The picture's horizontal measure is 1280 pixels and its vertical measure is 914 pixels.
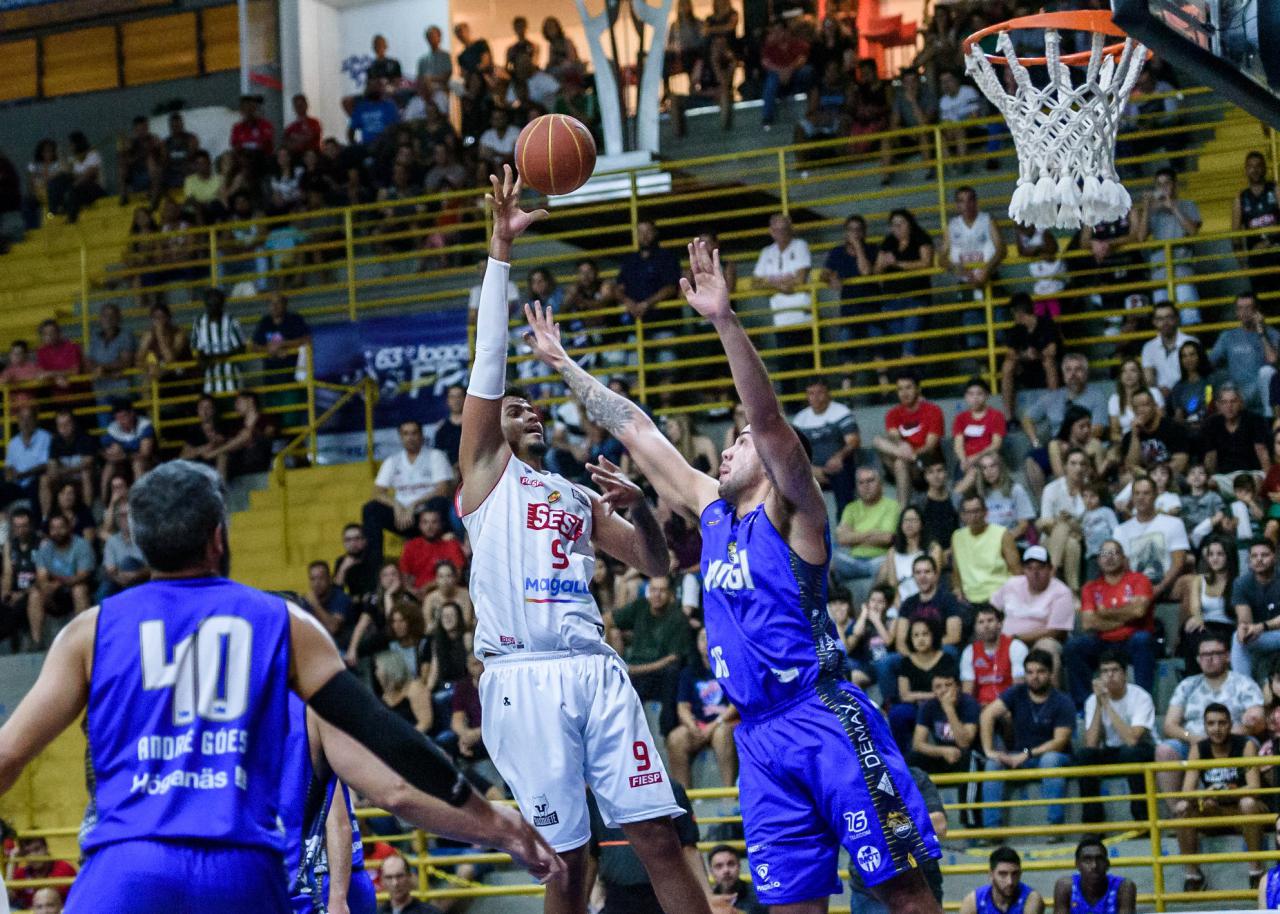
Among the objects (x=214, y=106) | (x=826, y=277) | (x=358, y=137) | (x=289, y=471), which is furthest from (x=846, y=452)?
(x=214, y=106)

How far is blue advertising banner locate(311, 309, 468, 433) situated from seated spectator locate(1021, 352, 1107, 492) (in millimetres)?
5878

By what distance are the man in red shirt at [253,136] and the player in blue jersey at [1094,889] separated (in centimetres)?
1488

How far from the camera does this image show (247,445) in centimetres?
1772

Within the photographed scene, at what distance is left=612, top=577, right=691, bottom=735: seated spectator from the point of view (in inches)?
501

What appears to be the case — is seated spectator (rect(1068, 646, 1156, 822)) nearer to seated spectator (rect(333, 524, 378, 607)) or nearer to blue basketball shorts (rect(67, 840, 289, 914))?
seated spectator (rect(333, 524, 378, 607))

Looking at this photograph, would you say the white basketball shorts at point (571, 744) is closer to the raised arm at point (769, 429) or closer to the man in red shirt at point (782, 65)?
the raised arm at point (769, 429)

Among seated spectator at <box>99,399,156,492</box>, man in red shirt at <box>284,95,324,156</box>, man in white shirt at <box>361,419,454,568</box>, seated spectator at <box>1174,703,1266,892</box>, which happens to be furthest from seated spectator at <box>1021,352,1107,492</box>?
man in red shirt at <box>284,95,324,156</box>

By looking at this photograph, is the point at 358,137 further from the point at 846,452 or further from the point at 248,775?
the point at 248,775

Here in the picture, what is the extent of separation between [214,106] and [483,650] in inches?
792

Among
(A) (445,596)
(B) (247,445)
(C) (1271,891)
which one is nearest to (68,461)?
(B) (247,445)

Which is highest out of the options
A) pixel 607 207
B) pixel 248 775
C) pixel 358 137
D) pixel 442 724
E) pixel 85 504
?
pixel 358 137

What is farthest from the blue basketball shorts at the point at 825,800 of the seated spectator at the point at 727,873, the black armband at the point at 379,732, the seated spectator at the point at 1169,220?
the seated spectator at the point at 1169,220

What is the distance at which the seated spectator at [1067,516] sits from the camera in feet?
42.6

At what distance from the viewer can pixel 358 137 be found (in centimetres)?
2242
